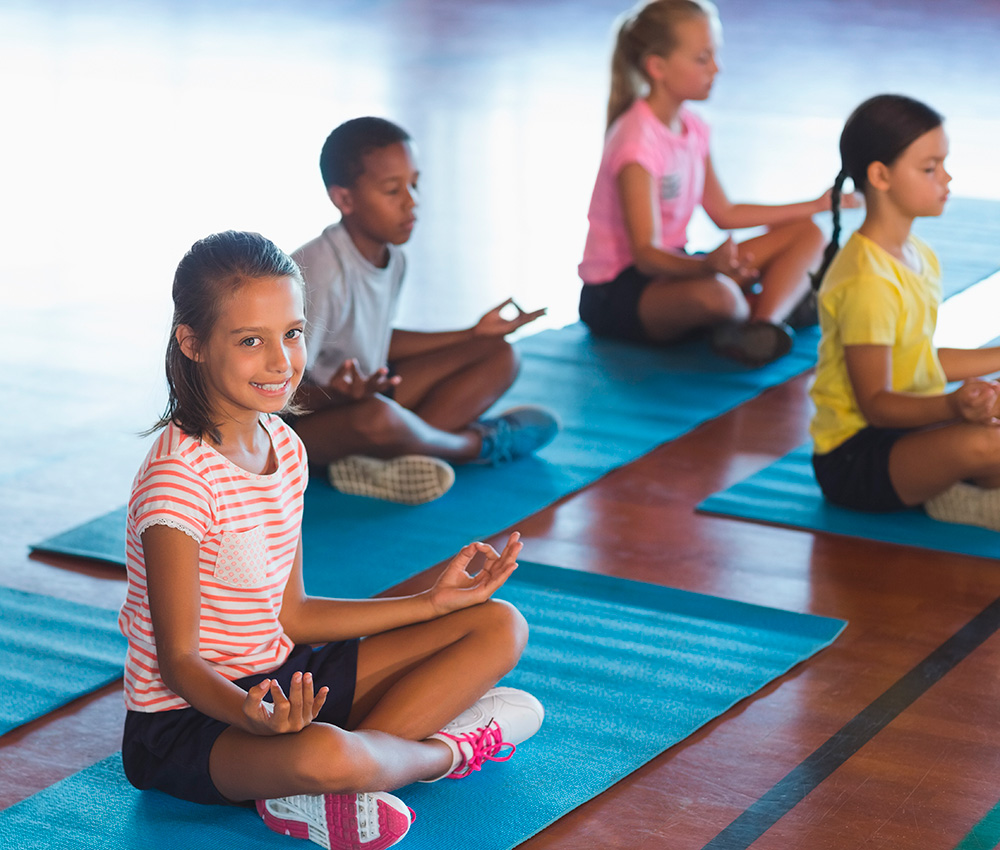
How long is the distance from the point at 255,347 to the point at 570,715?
0.67 metres

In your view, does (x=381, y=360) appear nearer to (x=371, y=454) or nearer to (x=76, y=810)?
(x=371, y=454)

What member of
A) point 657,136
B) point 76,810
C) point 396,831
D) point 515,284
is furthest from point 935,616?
point 515,284

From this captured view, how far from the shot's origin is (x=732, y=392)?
132 inches

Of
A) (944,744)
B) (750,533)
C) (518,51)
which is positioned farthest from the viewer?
(518,51)

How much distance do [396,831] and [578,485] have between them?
4.25 feet

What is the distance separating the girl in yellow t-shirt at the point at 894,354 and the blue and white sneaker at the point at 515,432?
0.57m

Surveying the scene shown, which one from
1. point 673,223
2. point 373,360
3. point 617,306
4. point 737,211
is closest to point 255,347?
point 373,360

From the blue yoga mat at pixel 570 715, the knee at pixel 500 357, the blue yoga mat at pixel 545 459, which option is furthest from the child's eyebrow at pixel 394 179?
the blue yoga mat at pixel 570 715

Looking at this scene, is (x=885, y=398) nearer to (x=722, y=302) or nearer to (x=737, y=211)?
(x=722, y=302)

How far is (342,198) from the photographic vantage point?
2688mm

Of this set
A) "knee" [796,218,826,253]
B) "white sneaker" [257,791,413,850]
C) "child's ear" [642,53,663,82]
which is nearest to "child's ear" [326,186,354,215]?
"child's ear" [642,53,663,82]

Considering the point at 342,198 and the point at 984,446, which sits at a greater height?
the point at 342,198

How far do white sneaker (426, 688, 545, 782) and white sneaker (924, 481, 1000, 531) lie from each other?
3.46 feet

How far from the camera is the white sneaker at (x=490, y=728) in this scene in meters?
1.75
